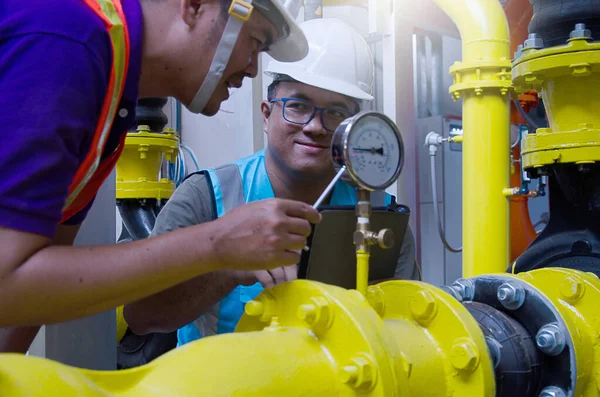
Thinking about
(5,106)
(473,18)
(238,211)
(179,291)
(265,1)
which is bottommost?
(179,291)

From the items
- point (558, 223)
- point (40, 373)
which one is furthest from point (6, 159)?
point (558, 223)

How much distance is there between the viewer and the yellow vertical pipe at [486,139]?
2264 millimetres

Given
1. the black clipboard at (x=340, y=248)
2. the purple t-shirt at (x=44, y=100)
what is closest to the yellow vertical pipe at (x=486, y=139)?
the black clipboard at (x=340, y=248)

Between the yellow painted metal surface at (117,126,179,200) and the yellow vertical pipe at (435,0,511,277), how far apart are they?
1.16 meters

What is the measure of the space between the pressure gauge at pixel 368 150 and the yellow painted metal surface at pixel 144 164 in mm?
1761

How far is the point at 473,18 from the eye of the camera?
234cm

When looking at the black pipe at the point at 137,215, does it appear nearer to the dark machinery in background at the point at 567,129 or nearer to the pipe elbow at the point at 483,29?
the pipe elbow at the point at 483,29

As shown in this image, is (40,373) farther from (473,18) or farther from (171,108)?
(171,108)

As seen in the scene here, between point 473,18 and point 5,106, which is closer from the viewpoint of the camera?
point 5,106

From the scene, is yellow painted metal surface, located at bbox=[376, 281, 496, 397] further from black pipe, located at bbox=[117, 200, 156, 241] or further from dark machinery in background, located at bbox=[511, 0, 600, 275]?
black pipe, located at bbox=[117, 200, 156, 241]

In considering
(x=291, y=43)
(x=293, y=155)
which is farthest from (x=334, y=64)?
(x=291, y=43)

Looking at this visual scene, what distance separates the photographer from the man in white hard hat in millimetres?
1479

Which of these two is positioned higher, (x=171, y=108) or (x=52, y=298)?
(x=171, y=108)

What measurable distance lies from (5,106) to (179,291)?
55 centimetres
